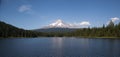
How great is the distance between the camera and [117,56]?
54.5m

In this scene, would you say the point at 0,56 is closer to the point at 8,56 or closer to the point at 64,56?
the point at 8,56

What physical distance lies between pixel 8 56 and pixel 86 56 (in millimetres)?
22679

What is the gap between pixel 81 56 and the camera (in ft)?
180

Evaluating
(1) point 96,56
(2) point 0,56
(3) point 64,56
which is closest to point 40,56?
(3) point 64,56

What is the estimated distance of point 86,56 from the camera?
5512 cm

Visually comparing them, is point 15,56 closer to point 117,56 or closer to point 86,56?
point 86,56

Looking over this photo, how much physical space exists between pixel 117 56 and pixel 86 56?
8.97 m

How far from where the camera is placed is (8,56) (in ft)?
177

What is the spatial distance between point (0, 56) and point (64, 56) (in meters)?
18.2

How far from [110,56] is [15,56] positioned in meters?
27.9

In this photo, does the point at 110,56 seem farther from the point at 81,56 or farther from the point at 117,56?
the point at 81,56

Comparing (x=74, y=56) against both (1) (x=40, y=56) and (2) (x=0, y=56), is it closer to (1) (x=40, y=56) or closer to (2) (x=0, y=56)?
(1) (x=40, y=56)

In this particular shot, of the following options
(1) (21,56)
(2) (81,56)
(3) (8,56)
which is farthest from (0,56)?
(2) (81,56)

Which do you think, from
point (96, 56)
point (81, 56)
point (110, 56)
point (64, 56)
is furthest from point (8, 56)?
point (110, 56)
